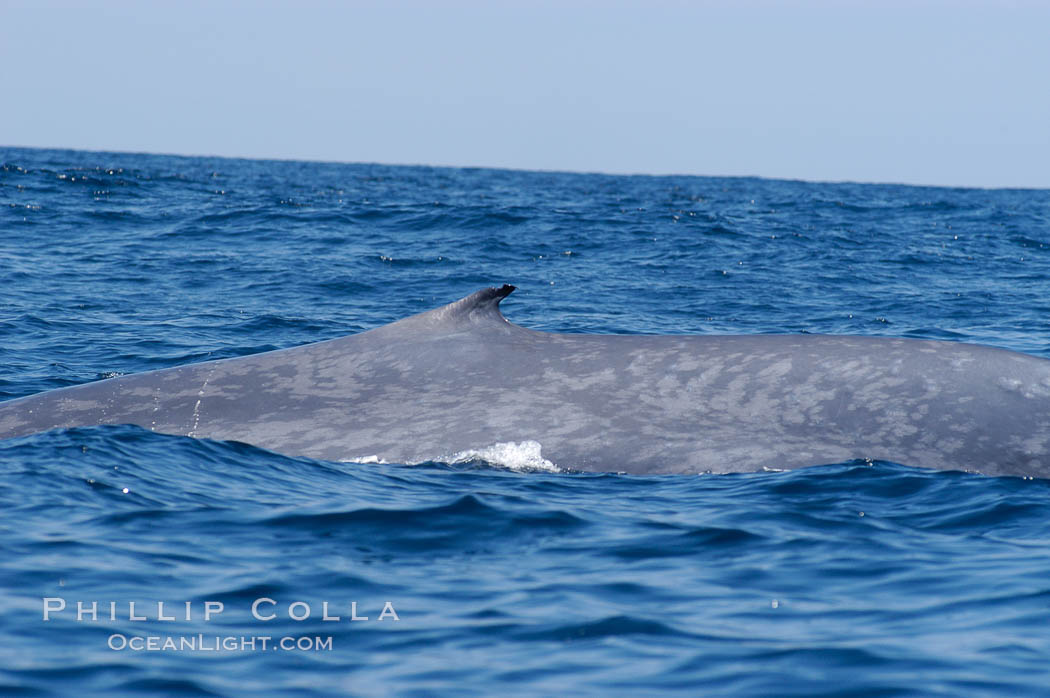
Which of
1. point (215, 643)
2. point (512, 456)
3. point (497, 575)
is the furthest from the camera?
point (512, 456)

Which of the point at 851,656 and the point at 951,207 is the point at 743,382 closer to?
the point at 851,656

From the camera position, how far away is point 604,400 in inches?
356

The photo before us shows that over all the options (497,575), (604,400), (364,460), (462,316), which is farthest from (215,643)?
(462,316)

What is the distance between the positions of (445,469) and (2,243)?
804 inches

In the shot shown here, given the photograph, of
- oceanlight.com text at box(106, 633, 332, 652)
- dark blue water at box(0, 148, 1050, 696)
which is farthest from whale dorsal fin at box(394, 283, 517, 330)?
oceanlight.com text at box(106, 633, 332, 652)

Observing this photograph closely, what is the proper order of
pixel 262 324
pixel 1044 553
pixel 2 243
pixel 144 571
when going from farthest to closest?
pixel 2 243, pixel 262 324, pixel 1044 553, pixel 144 571

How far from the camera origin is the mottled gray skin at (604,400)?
8633 millimetres

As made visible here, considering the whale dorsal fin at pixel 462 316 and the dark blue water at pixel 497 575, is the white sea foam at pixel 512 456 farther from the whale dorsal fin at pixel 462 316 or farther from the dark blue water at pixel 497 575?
the whale dorsal fin at pixel 462 316

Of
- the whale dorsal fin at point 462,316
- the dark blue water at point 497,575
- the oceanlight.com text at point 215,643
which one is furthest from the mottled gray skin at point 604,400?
the oceanlight.com text at point 215,643

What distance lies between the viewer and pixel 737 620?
19.7 ft

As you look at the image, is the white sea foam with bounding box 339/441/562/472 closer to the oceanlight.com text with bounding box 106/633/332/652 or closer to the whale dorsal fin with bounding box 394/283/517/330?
the whale dorsal fin with bounding box 394/283/517/330

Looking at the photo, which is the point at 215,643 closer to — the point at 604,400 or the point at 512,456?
the point at 512,456

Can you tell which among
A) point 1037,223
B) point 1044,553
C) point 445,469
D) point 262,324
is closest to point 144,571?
point 445,469

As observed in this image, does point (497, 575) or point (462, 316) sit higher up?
point (462, 316)
